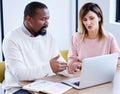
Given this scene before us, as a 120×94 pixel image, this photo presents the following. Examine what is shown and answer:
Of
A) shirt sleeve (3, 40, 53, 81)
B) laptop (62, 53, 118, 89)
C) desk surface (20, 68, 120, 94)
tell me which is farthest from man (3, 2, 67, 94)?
laptop (62, 53, 118, 89)

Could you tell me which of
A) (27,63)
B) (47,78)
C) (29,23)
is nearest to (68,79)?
(47,78)

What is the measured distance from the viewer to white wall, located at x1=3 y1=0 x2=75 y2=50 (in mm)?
3547

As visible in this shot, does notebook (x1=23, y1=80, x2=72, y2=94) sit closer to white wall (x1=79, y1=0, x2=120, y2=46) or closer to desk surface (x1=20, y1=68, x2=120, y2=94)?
desk surface (x1=20, y1=68, x2=120, y2=94)

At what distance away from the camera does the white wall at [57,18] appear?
3.55m

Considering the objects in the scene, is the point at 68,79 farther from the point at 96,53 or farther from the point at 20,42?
the point at 96,53

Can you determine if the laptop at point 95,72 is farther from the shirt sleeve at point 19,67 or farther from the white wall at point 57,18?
the white wall at point 57,18

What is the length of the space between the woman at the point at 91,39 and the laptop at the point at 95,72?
0.63m

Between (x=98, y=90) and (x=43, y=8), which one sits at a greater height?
(x=43, y=8)

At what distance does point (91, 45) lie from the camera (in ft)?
7.80

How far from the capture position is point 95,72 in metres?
1.63

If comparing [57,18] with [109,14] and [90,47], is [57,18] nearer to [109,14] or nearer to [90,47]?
[109,14]

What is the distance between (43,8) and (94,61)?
2.42ft

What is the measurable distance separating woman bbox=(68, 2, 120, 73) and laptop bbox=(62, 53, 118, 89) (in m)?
0.63

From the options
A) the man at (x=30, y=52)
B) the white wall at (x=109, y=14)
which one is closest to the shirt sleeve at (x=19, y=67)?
the man at (x=30, y=52)
